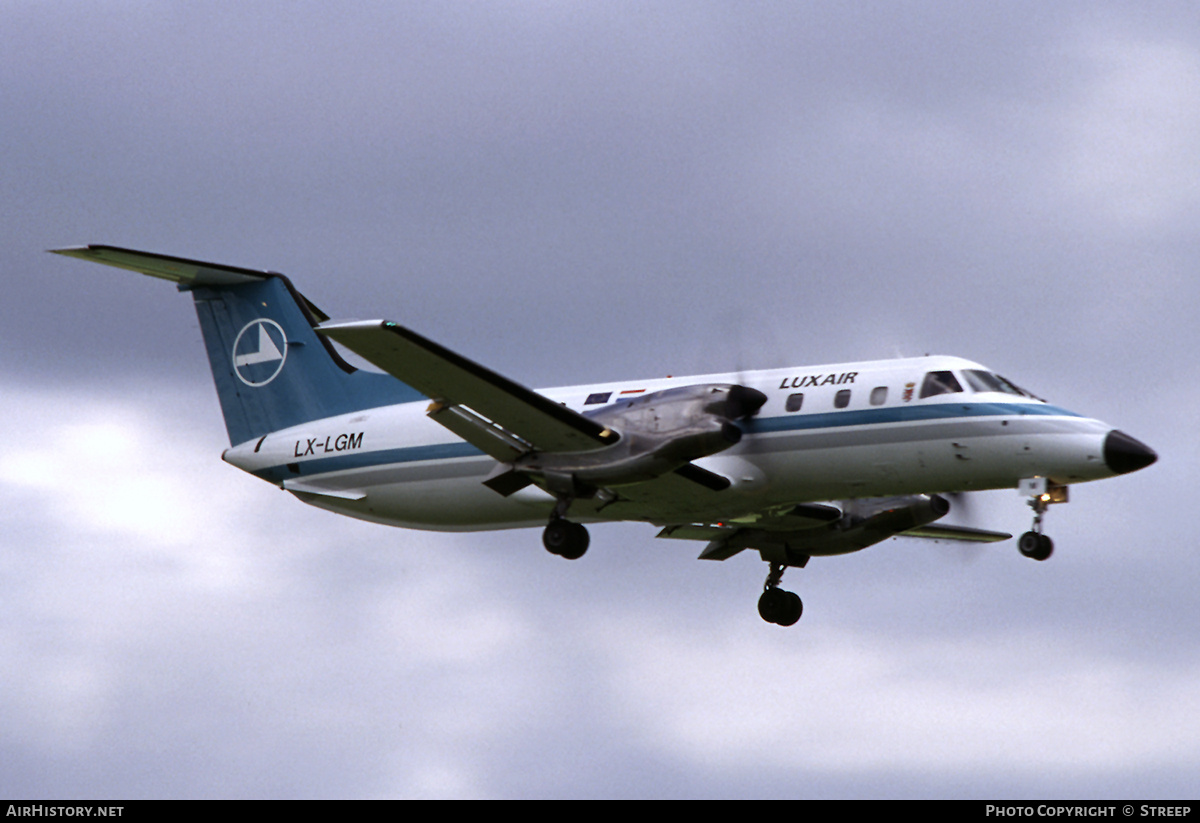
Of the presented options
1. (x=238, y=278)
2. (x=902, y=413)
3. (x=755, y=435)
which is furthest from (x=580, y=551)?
(x=238, y=278)

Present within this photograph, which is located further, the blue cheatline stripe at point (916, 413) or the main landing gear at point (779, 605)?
the main landing gear at point (779, 605)

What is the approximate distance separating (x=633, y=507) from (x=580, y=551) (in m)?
1.36

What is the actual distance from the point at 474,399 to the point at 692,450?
119 inches

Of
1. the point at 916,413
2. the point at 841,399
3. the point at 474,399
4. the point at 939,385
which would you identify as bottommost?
the point at 474,399

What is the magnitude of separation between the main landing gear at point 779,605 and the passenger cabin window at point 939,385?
5432 millimetres

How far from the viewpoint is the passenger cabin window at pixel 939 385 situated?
2066 centimetres

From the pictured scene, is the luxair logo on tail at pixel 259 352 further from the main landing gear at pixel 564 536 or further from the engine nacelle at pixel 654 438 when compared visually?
the main landing gear at pixel 564 536

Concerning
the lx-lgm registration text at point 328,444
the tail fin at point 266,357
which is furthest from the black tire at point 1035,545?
the tail fin at point 266,357

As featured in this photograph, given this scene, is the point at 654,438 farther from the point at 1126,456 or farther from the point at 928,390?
the point at 1126,456

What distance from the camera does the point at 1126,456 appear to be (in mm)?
19984

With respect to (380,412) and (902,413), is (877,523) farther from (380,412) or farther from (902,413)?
(380,412)

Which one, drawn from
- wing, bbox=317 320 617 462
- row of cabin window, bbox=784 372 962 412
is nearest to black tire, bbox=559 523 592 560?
wing, bbox=317 320 617 462

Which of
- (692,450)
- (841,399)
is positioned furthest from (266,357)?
(841,399)

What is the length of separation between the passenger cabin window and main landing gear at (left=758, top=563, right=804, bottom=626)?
5432 millimetres
